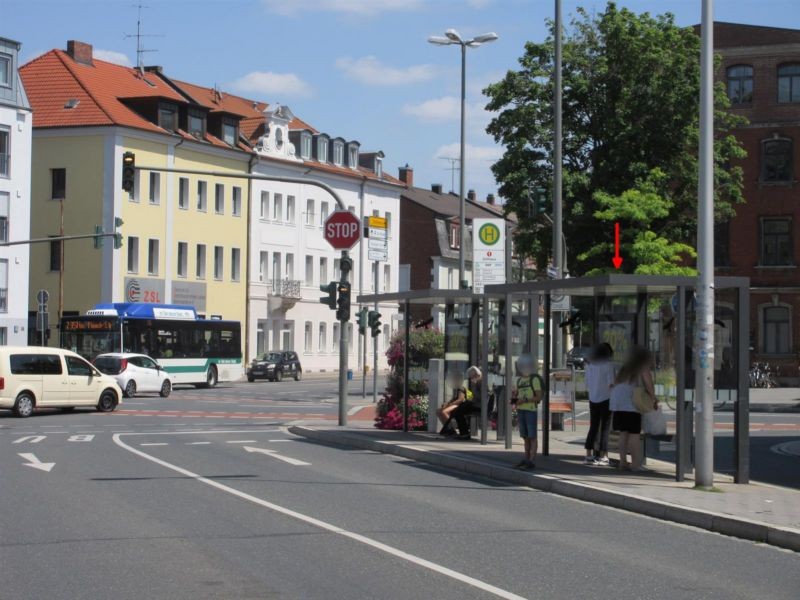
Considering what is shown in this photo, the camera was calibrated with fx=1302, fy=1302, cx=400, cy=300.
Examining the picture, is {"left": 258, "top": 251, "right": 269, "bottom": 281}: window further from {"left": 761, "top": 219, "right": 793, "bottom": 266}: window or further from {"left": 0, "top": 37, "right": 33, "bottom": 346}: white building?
{"left": 761, "top": 219, "right": 793, "bottom": 266}: window

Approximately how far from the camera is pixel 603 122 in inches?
1858

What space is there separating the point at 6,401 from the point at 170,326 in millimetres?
20993

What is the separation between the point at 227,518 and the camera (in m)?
13.1

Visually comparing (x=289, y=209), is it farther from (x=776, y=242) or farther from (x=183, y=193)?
(x=776, y=242)

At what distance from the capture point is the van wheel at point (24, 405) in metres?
33.0

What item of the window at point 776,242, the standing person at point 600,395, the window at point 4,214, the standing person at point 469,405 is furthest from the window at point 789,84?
the standing person at point 600,395

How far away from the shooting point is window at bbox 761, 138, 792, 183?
2208 inches

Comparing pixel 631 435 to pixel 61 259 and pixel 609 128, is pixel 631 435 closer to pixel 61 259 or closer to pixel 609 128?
pixel 609 128

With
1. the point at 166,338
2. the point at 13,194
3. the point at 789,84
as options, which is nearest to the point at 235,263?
the point at 13,194

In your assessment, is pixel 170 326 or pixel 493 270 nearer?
pixel 493 270

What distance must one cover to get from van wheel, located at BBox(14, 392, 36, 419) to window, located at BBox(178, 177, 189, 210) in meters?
37.0

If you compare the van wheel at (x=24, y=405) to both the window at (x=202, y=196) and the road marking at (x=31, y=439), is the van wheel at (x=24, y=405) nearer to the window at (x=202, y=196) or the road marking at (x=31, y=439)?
the road marking at (x=31, y=439)

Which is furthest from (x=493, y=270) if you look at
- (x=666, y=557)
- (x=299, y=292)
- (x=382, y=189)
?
(x=382, y=189)

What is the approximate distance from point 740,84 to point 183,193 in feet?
98.1
